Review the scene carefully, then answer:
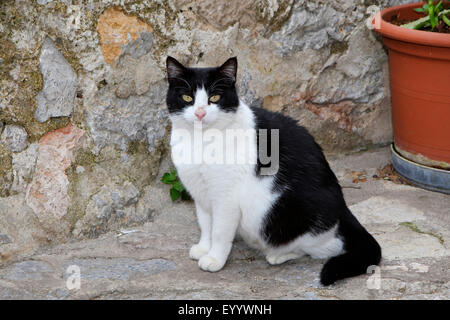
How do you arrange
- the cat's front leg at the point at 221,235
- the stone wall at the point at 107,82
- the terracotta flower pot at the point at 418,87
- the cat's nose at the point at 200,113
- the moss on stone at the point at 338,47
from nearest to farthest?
the cat's nose at the point at 200,113 → the cat's front leg at the point at 221,235 → the stone wall at the point at 107,82 → the terracotta flower pot at the point at 418,87 → the moss on stone at the point at 338,47

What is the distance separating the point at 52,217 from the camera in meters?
2.72

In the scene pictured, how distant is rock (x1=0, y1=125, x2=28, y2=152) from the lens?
2629 mm

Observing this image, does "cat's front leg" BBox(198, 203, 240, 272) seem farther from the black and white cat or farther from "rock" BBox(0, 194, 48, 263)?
→ "rock" BBox(0, 194, 48, 263)

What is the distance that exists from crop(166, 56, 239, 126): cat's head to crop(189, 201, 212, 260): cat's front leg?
0.45m

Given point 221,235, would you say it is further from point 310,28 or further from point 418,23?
point 418,23

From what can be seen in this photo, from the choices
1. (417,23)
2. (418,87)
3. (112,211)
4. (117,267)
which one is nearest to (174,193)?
(112,211)

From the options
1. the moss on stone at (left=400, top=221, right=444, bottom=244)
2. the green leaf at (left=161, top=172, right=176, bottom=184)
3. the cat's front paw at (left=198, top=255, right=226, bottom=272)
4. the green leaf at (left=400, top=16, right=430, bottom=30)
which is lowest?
the moss on stone at (left=400, top=221, right=444, bottom=244)

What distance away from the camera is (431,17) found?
302 cm

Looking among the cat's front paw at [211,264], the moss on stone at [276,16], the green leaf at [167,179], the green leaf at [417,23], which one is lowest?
the cat's front paw at [211,264]

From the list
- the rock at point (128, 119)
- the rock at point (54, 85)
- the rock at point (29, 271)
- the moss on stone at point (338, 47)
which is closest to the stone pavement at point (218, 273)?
the rock at point (29, 271)

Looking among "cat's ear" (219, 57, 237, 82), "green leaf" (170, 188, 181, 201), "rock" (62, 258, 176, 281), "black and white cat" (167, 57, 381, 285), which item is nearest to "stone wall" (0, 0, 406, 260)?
"green leaf" (170, 188, 181, 201)

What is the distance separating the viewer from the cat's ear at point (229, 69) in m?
2.38

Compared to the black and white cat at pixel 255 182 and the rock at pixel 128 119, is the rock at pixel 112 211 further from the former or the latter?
the black and white cat at pixel 255 182

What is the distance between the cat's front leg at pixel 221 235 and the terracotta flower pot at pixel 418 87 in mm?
1246
